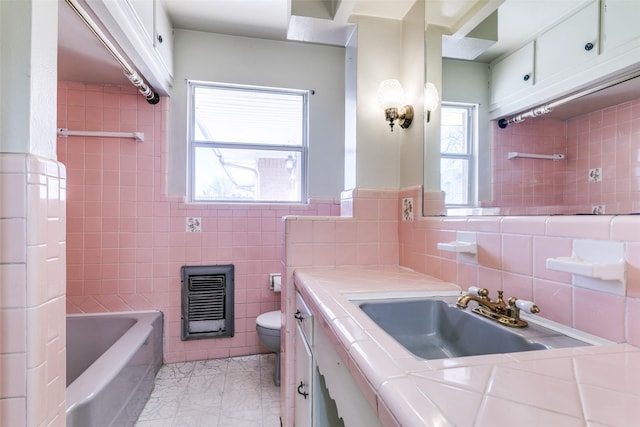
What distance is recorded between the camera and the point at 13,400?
788 mm

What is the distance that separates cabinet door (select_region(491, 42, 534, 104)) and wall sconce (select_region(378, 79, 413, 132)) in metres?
0.46

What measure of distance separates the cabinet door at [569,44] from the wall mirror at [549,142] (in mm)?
17

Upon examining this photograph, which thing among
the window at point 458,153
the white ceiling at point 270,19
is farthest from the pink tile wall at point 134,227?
the window at point 458,153

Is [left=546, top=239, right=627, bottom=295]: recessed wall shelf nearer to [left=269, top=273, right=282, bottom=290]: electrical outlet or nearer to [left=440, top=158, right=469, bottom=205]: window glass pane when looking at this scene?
[left=440, top=158, right=469, bottom=205]: window glass pane

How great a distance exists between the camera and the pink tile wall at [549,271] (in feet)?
2.01

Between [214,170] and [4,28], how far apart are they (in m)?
1.70

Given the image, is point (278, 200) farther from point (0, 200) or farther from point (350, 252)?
point (0, 200)

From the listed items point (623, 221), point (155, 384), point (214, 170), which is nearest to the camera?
point (623, 221)

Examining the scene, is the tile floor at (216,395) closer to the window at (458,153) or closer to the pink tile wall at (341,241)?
the pink tile wall at (341,241)

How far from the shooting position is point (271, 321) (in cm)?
210

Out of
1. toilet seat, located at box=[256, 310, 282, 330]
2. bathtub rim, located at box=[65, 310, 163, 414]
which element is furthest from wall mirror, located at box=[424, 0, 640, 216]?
bathtub rim, located at box=[65, 310, 163, 414]

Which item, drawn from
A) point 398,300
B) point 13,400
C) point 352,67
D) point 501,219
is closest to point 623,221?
point 501,219

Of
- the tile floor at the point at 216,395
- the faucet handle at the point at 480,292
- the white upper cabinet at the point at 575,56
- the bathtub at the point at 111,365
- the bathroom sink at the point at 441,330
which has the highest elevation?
the white upper cabinet at the point at 575,56

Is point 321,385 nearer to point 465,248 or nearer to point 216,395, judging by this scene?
point 465,248
